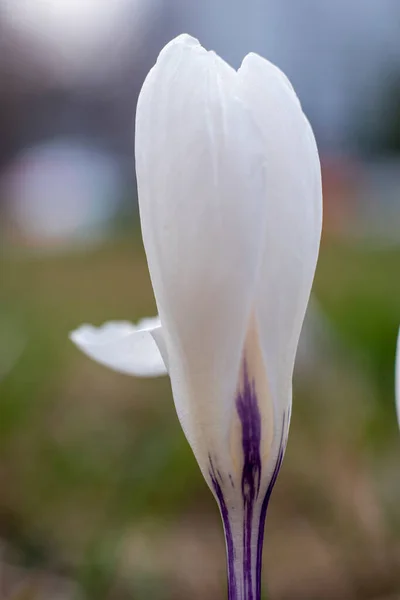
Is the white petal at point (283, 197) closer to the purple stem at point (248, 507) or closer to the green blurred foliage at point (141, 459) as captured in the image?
the purple stem at point (248, 507)

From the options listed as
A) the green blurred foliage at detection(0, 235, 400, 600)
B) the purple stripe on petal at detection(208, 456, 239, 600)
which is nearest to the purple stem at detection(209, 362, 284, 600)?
the purple stripe on petal at detection(208, 456, 239, 600)

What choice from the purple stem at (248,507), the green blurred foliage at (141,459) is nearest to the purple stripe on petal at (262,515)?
the purple stem at (248,507)

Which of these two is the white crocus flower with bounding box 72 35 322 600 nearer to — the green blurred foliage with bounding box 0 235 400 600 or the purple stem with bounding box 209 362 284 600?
the purple stem with bounding box 209 362 284 600

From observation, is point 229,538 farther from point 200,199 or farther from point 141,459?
point 141,459

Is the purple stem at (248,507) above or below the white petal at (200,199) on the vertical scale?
below

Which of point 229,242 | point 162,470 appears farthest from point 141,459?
point 229,242

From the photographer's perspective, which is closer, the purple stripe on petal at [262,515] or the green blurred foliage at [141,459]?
the purple stripe on petal at [262,515]

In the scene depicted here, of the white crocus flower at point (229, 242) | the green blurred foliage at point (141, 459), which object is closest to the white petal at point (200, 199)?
the white crocus flower at point (229, 242)

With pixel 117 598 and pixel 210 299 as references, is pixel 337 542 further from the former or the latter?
pixel 210 299
